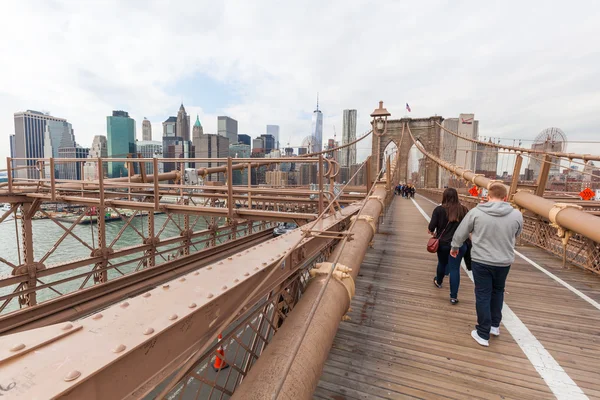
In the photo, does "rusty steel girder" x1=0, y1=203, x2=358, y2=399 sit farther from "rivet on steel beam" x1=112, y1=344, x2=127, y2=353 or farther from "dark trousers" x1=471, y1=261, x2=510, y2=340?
"dark trousers" x1=471, y1=261, x2=510, y2=340

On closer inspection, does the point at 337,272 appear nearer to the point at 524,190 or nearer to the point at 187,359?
the point at 187,359

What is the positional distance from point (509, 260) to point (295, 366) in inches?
104

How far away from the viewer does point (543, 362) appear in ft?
9.13

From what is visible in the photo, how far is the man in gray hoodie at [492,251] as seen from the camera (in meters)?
2.99

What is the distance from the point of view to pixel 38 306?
6887 mm

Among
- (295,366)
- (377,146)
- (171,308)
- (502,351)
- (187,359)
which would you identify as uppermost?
(377,146)

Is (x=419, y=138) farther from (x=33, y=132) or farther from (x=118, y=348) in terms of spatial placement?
(x=33, y=132)

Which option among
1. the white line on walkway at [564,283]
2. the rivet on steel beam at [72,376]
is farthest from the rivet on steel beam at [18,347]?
the white line on walkway at [564,283]

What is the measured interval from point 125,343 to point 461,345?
3.32 m

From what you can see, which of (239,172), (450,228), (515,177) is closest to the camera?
(450,228)

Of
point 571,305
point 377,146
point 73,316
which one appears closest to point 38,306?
point 73,316

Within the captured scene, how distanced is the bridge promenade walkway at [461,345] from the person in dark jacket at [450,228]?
401 mm

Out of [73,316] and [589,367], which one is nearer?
[589,367]

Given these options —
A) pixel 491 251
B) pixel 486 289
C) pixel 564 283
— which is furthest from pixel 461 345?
pixel 564 283
